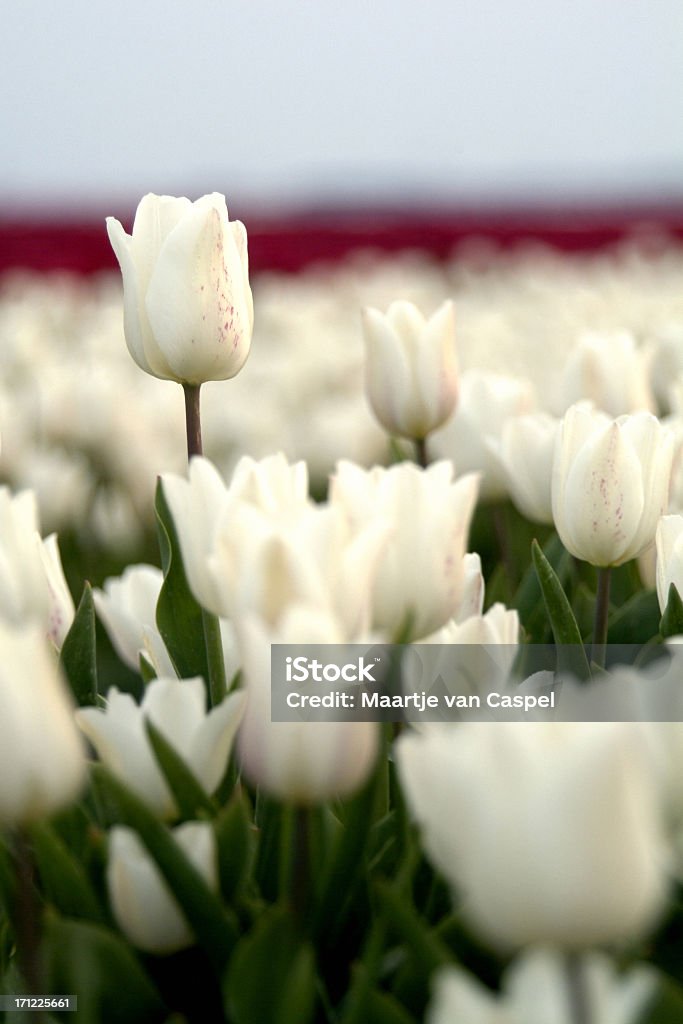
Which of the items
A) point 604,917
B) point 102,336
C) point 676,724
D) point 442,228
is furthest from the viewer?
point 442,228

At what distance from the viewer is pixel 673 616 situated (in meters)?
0.66

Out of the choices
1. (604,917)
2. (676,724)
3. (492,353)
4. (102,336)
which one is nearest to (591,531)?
(676,724)

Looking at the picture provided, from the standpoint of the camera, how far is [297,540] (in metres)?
0.48

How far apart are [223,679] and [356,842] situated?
197 mm

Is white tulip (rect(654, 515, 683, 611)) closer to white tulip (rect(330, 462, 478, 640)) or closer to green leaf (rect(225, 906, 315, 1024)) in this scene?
white tulip (rect(330, 462, 478, 640))

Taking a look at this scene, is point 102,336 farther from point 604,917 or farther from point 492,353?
point 604,917

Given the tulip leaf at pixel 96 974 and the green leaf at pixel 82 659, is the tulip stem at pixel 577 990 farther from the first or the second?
the green leaf at pixel 82 659

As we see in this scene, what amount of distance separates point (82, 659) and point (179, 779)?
0.20m

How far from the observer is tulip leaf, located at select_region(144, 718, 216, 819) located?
498 millimetres


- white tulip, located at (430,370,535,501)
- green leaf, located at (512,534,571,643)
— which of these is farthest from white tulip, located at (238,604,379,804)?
white tulip, located at (430,370,535,501)

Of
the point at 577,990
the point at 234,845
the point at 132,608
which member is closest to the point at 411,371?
the point at 132,608

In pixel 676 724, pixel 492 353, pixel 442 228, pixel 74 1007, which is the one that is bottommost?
pixel 74 1007

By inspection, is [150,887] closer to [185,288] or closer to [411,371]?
[185,288]

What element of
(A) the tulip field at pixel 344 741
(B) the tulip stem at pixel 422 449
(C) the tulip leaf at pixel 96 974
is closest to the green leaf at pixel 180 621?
(A) the tulip field at pixel 344 741
